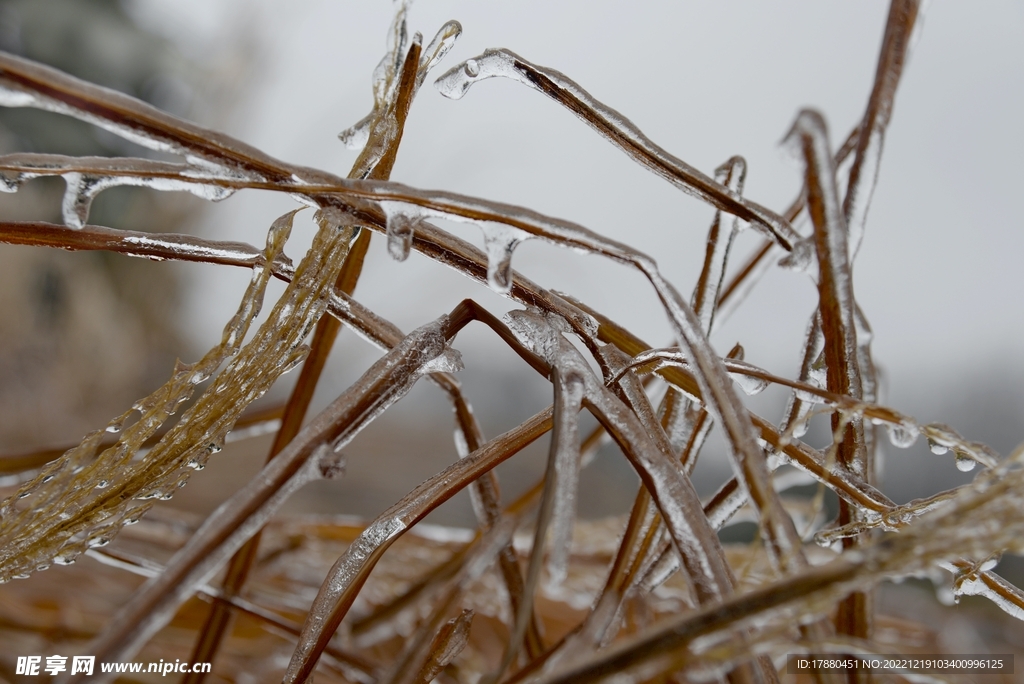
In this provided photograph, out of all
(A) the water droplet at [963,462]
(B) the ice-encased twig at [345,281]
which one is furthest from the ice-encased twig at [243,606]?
(A) the water droplet at [963,462]

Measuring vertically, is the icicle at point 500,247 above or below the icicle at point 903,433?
above

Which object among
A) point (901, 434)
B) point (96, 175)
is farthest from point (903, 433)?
point (96, 175)

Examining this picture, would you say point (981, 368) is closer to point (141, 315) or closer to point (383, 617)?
point (383, 617)

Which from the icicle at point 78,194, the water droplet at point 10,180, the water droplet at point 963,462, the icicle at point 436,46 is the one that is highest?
the icicle at point 436,46

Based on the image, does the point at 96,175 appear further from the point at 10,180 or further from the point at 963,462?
the point at 963,462

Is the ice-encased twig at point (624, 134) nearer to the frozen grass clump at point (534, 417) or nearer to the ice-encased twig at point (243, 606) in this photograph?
the frozen grass clump at point (534, 417)

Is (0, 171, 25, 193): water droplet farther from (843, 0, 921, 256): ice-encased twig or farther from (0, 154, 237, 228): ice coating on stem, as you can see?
(843, 0, 921, 256): ice-encased twig

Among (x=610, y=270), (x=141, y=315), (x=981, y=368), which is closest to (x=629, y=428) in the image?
(x=610, y=270)

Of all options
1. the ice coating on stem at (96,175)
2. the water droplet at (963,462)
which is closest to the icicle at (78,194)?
the ice coating on stem at (96,175)

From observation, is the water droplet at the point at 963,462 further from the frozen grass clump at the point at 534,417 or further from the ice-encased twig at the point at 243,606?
Result: the ice-encased twig at the point at 243,606
